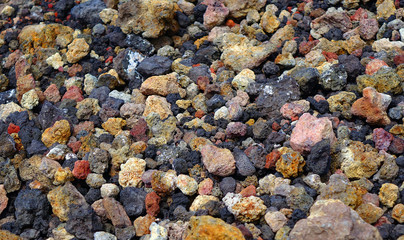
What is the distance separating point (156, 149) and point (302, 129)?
1.69 meters

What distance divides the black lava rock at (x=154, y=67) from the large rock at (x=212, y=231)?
9.61 feet

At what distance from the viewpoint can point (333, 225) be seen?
143 inches

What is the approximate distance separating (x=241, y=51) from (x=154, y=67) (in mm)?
1276

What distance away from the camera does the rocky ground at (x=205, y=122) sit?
427cm

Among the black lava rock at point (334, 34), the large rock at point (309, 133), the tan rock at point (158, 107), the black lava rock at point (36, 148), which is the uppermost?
the black lava rock at point (334, 34)

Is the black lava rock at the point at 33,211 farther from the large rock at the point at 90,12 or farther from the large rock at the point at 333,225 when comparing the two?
the large rock at the point at 90,12

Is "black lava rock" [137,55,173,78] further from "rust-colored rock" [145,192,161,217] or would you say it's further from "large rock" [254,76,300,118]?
"rust-colored rock" [145,192,161,217]

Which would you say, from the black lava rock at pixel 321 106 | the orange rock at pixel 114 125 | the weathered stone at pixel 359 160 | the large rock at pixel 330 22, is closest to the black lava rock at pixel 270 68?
the black lava rock at pixel 321 106

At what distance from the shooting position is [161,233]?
13.7 feet

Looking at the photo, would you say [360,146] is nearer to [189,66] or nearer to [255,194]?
[255,194]

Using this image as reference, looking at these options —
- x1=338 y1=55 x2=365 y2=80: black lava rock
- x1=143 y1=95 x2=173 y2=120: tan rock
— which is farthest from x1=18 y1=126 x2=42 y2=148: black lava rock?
x1=338 y1=55 x2=365 y2=80: black lava rock

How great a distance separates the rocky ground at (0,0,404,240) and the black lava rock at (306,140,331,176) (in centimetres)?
1

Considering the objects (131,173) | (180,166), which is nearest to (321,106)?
(180,166)

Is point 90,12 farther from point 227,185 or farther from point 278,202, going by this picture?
point 278,202
